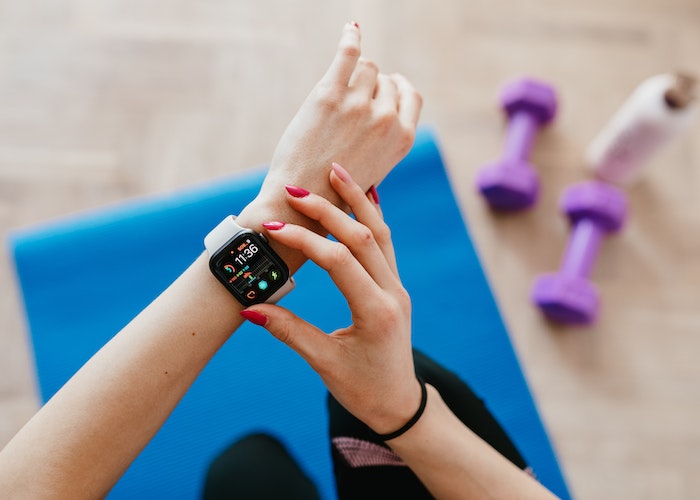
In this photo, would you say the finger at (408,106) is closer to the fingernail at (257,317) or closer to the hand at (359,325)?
the hand at (359,325)

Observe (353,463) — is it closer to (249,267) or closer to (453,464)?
(453,464)

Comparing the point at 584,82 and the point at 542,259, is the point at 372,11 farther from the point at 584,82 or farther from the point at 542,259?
the point at 542,259

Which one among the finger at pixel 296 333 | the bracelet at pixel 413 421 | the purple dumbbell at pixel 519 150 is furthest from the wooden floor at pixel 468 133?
the finger at pixel 296 333

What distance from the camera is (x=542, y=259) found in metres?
1.44

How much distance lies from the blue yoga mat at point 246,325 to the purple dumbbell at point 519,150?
0.76 feet

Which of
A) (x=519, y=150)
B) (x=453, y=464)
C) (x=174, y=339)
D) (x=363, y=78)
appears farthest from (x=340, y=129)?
(x=519, y=150)

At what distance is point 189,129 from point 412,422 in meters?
1.06

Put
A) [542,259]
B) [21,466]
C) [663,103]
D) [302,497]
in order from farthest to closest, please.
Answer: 1. [542,259]
2. [663,103]
3. [302,497]
4. [21,466]

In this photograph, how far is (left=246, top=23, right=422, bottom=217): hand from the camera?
0.81 m

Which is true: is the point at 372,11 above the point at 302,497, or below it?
above

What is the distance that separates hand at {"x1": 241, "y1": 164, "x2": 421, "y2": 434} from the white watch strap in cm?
5

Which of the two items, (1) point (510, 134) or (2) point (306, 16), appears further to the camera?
(2) point (306, 16)

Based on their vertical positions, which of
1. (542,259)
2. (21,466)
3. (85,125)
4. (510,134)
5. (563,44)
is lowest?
(21,466)

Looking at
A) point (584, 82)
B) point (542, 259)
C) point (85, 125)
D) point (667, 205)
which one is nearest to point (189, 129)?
point (85, 125)
